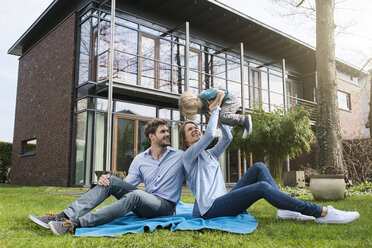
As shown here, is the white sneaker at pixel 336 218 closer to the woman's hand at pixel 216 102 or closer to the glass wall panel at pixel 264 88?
the woman's hand at pixel 216 102

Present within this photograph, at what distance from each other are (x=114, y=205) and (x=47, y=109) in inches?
370

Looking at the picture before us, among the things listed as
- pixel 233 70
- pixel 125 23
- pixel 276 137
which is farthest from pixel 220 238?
pixel 233 70

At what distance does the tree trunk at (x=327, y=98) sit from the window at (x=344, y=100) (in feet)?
44.9

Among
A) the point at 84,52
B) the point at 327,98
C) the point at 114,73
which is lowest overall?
the point at 327,98

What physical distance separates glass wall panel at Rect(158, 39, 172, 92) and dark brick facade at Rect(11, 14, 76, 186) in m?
2.66

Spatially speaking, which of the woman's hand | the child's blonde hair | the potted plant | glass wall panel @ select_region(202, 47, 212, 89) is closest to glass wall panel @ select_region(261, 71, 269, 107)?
glass wall panel @ select_region(202, 47, 212, 89)

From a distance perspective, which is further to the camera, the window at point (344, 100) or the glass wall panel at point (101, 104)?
the window at point (344, 100)

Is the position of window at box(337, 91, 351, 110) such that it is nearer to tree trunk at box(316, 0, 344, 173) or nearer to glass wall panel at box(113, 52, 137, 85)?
tree trunk at box(316, 0, 344, 173)

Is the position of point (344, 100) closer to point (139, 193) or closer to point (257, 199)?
point (257, 199)

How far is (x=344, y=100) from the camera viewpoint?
1964 centimetres

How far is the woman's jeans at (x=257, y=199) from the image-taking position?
2.78m

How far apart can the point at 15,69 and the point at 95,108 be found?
24.5 ft

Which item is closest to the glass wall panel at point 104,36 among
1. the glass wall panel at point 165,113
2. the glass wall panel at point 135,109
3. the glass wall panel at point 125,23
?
the glass wall panel at point 125,23

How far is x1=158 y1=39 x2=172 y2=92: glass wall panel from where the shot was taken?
1044 cm
